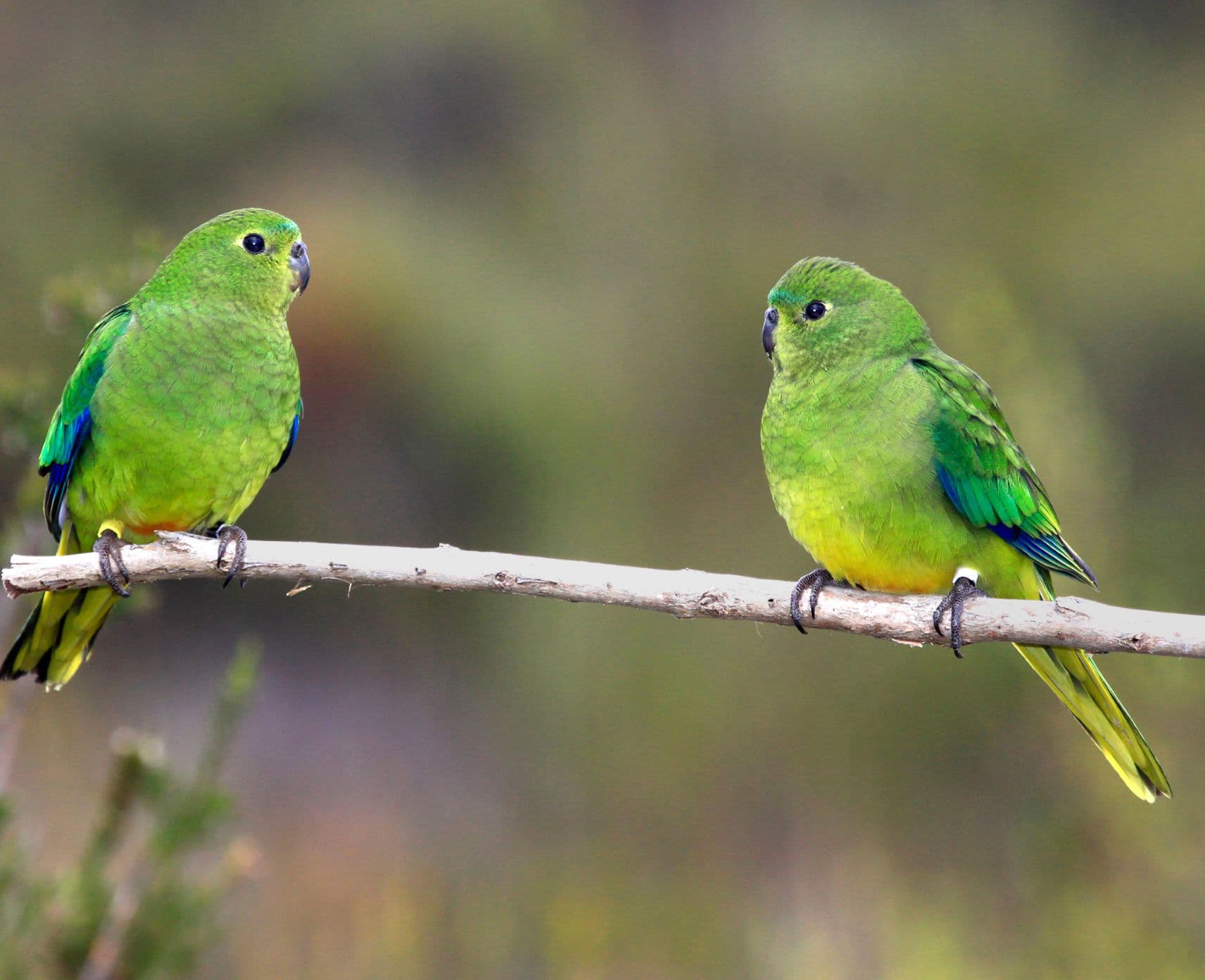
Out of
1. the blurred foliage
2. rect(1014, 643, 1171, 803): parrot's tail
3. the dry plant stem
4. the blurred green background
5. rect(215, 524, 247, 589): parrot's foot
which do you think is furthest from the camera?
Answer: the blurred green background

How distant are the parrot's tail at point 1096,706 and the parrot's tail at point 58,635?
8.34ft

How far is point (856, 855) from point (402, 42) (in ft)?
22.6

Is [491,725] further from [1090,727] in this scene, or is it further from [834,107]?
[1090,727]

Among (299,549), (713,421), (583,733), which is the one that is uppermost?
(713,421)

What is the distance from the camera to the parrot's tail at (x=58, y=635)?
3.30 meters

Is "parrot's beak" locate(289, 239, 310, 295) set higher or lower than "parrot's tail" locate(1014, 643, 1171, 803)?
higher

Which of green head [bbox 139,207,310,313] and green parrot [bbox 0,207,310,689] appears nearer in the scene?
green parrot [bbox 0,207,310,689]

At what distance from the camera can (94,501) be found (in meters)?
3.37

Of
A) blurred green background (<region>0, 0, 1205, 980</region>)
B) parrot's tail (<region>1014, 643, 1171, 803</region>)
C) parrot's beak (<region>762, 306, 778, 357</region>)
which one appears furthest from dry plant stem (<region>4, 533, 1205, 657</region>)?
blurred green background (<region>0, 0, 1205, 980</region>)

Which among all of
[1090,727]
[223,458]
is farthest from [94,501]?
[1090,727]

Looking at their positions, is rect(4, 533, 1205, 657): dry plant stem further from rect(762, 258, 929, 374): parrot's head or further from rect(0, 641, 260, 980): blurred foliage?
rect(762, 258, 929, 374): parrot's head

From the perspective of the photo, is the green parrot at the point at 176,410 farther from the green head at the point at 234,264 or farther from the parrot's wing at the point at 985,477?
the parrot's wing at the point at 985,477

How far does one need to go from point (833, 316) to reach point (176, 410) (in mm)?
1772

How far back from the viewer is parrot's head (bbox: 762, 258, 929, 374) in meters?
→ 3.17
